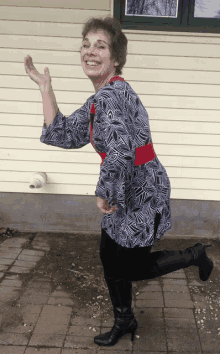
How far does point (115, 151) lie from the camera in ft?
5.73

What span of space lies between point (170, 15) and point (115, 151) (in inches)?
101

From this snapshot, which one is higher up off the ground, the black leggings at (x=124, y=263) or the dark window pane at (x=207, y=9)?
the dark window pane at (x=207, y=9)

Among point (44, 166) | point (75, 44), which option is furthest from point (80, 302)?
point (75, 44)

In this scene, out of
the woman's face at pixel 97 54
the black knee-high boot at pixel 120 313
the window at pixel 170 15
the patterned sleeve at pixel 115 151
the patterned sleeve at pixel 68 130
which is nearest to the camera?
the patterned sleeve at pixel 115 151

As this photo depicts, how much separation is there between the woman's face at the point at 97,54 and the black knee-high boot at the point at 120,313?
55.4 inches

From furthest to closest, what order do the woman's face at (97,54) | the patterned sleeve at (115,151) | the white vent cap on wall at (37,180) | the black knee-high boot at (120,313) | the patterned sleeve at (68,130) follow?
the white vent cap on wall at (37,180)
the black knee-high boot at (120,313)
the patterned sleeve at (68,130)
the woman's face at (97,54)
the patterned sleeve at (115,151)

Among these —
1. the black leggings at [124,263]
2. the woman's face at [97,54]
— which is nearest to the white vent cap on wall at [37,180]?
the black leggings at [124,263]

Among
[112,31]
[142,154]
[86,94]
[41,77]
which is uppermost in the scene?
[112,31]

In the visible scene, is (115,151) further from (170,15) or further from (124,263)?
(170,15)

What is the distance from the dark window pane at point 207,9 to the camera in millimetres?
3609

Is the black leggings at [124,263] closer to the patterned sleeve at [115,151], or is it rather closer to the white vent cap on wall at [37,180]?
the patterned sleeve at [115,151]

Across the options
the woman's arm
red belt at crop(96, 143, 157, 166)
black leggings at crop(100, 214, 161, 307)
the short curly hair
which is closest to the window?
the short curly hair

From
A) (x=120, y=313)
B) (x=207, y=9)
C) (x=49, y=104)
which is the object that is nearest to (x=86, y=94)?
(x=207, y=9)

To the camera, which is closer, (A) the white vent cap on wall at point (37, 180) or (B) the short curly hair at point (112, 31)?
(B) the short curly hair at point (112, 31)
